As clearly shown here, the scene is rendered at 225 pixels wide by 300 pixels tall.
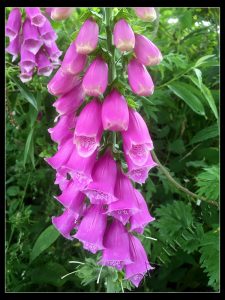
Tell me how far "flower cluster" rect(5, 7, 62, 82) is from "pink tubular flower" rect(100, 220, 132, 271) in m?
0.68

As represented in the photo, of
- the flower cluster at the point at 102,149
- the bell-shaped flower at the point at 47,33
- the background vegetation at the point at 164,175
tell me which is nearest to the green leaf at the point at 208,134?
the background vegetation at the point at 164,175

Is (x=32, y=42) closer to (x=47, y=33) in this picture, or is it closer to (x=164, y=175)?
(x=47, y=33)

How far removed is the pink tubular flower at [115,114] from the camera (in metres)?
0.83

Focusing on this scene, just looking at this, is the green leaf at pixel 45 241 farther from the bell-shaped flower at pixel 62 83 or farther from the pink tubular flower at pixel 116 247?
the bell-shaped flower at pixel 62 83

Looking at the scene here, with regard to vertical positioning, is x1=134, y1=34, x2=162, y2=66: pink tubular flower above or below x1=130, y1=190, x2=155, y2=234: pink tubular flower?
above

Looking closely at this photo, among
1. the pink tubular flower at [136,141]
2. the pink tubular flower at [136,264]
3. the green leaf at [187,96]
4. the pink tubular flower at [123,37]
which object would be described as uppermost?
the pink tubular flower at [123,37]

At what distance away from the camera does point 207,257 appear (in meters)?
1.20

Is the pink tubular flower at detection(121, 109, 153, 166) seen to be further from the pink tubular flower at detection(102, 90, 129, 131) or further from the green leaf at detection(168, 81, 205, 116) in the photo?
the green leaf at detection(168, 81, 205, 116)

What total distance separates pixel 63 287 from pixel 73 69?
81 cm

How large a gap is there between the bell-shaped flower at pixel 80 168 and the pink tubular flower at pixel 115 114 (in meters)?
0.09

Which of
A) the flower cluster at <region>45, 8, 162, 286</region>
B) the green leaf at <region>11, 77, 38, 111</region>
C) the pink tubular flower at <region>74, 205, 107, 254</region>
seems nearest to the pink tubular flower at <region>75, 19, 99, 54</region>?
the flower cluster at <region>45, 8, 162, 286</region>

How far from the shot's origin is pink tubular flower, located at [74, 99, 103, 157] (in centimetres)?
86

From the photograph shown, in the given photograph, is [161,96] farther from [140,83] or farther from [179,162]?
[140,83]
